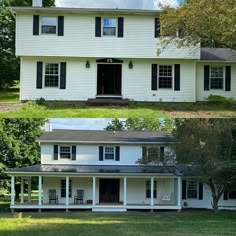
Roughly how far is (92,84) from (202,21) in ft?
25.4

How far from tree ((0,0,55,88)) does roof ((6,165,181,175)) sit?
29.6 ft

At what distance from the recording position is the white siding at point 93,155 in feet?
108

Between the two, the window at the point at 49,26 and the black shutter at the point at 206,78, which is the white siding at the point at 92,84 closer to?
the black shutter at the point at 206,78

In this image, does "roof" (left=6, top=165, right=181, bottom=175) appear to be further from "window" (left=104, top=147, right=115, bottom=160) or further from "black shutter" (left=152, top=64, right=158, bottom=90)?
"black shutter" (left=152, top=64, right=158, bottom=90)

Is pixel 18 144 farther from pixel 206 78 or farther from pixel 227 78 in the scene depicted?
pixel 227 78

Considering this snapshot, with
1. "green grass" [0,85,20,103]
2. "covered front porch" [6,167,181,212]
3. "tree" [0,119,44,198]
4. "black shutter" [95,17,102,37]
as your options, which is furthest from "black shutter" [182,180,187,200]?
"tree" [0,119,44,198]

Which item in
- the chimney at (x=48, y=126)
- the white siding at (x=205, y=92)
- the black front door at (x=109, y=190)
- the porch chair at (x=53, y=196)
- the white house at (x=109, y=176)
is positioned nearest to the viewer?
the white siding at (x=205, y=92)

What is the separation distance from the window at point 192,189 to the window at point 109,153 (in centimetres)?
562

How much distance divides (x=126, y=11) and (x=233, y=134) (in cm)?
1024

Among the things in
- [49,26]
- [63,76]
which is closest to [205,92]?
[63,76]

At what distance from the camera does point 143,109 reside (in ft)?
71.9

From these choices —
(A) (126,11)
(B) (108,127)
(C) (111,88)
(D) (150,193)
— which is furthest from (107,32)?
(D) (150,193)

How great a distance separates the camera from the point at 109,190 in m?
31.9

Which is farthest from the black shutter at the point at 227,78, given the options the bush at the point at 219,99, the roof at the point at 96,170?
the roof at the point at 96,170
